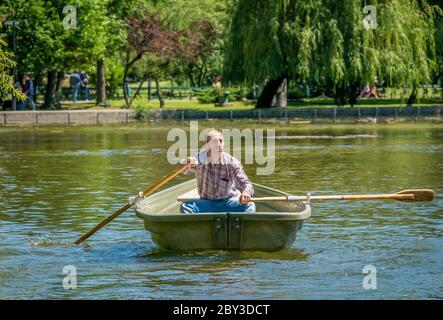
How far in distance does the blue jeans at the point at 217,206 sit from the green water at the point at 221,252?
612 millimetres

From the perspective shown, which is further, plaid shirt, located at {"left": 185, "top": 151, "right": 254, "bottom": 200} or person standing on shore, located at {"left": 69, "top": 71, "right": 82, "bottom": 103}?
person standing on shore, located at {"left": 69, "top": 71, "right": 82, "bottom": 103}

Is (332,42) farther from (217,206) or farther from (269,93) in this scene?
(217,206)

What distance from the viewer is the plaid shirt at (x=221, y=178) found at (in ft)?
53.4

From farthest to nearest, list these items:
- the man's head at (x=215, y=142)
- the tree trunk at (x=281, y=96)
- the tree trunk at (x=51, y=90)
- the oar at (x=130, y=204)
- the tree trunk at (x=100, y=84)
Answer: the tree trunk at (x=100, y=84)
the tree trunk at (x=281, y=96)
the tree trunk at (x=51, y=90)
the oar at (x=130, y=204)
the man's head at (x=215, y=142)

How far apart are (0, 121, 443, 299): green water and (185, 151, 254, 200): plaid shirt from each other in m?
0.86

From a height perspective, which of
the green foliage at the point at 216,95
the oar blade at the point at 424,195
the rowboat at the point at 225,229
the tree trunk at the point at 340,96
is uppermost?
the oar blade at the point at 424,195

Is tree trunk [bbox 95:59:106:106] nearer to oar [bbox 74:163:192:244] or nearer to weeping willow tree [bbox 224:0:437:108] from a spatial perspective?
weeping willow tree [bbox 224:0:437:108]

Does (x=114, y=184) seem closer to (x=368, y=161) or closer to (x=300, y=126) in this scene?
(x=368, y=161)

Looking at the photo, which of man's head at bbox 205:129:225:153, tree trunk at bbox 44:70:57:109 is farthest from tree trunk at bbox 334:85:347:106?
man's head at bbox 205:129:225:153

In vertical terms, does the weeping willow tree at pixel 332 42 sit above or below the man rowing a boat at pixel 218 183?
above

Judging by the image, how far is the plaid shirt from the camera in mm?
16281

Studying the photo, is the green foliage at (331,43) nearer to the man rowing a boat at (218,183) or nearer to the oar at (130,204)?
the oar at (130,204)

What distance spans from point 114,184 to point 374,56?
90.1ft

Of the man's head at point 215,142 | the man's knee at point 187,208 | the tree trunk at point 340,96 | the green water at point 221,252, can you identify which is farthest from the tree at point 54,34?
the man's head at point 215,142
